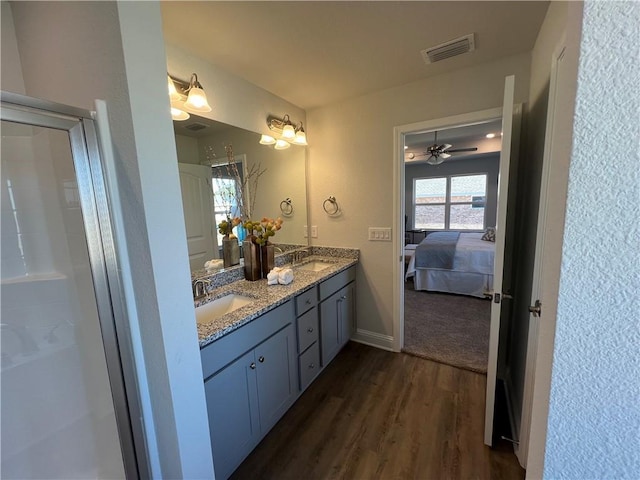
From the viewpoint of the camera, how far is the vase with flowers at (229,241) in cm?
196

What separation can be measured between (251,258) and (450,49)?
1901 mm

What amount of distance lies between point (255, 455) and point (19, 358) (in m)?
1.23

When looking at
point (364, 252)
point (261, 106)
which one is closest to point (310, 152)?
point (261, 106)

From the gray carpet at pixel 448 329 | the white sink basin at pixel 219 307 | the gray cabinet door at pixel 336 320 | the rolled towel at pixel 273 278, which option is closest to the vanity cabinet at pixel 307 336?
the gray cabinet door at pixel 336 320

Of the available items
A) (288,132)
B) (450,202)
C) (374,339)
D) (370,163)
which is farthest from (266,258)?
(450,202)

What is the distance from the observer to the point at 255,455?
59.3 inches

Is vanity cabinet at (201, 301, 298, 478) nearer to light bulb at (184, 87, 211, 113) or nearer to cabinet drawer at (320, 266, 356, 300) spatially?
cabinet drawer at (320, 266, 356, 300)

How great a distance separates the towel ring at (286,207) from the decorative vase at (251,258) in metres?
0.60

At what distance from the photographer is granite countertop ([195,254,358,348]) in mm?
1209

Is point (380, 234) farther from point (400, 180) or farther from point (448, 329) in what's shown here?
point (448, 329)

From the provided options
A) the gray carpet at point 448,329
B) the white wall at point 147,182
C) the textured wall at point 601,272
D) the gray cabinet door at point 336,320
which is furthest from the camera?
the gray carpet at point 448,329

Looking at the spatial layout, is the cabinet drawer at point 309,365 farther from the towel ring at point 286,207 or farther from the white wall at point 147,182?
the towel ring at point 286,207

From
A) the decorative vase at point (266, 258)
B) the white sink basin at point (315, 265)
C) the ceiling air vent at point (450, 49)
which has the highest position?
the ceiling air vent at point (450, 49)

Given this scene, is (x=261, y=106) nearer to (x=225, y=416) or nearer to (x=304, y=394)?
(x=225, y=416)
